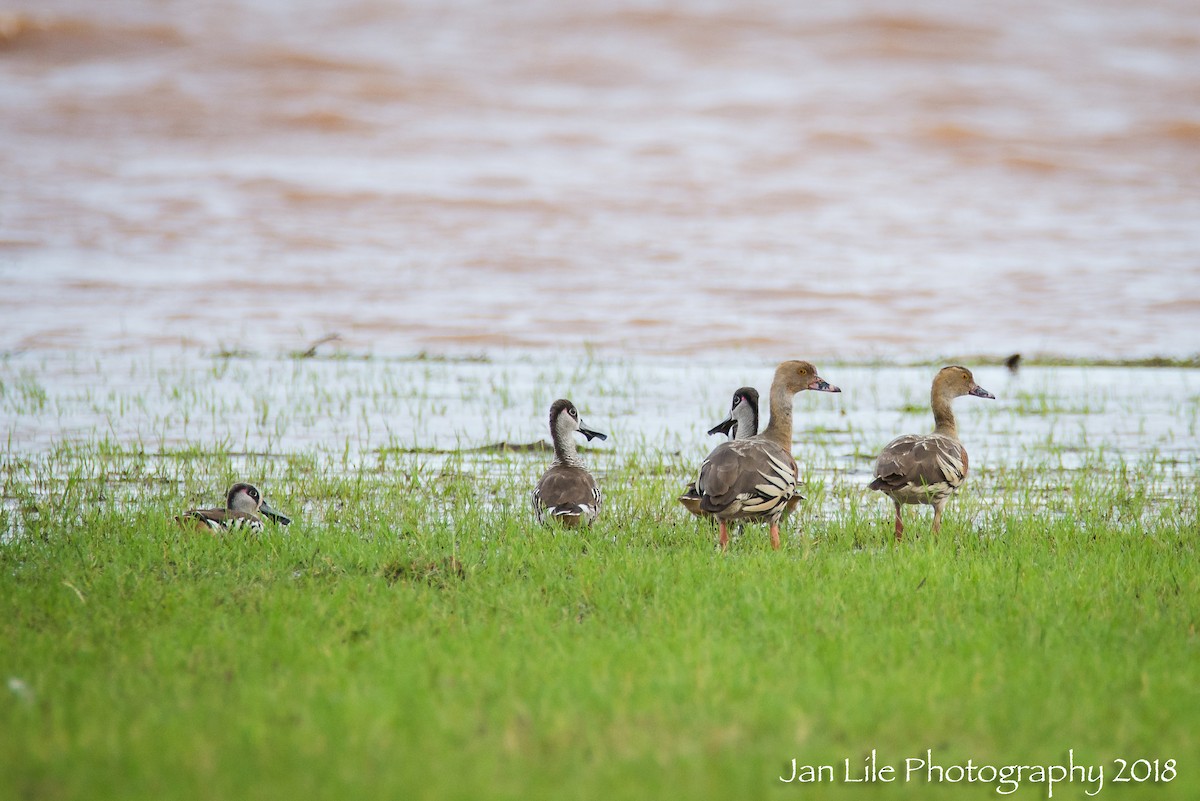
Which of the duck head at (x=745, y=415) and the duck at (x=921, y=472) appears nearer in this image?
the duck at (x=921, y=472)

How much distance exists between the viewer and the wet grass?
12.7ft

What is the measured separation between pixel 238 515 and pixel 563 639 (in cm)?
294

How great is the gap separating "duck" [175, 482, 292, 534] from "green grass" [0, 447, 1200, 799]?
19cm

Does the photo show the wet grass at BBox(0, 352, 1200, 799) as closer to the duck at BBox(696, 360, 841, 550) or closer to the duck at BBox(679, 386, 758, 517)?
the duck at BBox(696, 360, 841, 550)

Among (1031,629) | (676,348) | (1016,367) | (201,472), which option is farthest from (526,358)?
(1031,629)

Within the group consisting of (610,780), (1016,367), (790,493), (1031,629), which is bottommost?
(610,780)

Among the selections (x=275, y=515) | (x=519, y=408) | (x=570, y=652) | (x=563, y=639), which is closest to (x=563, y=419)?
(x=275, y=515)

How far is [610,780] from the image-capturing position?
12.2 ft

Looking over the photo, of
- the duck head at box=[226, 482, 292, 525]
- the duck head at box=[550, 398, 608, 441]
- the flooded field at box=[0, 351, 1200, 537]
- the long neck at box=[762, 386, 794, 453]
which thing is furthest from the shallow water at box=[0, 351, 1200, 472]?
the duck head at box=[226, 482, 292, 525]

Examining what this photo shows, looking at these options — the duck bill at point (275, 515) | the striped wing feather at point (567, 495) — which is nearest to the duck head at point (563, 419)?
the striped wing feather at point (567, 495)

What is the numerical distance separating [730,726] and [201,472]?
6.16 meters

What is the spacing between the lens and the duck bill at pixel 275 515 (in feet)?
24.8

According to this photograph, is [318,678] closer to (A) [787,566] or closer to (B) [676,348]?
(A) [787,566]

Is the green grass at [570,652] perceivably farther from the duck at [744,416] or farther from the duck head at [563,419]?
the duck at [744,416]
